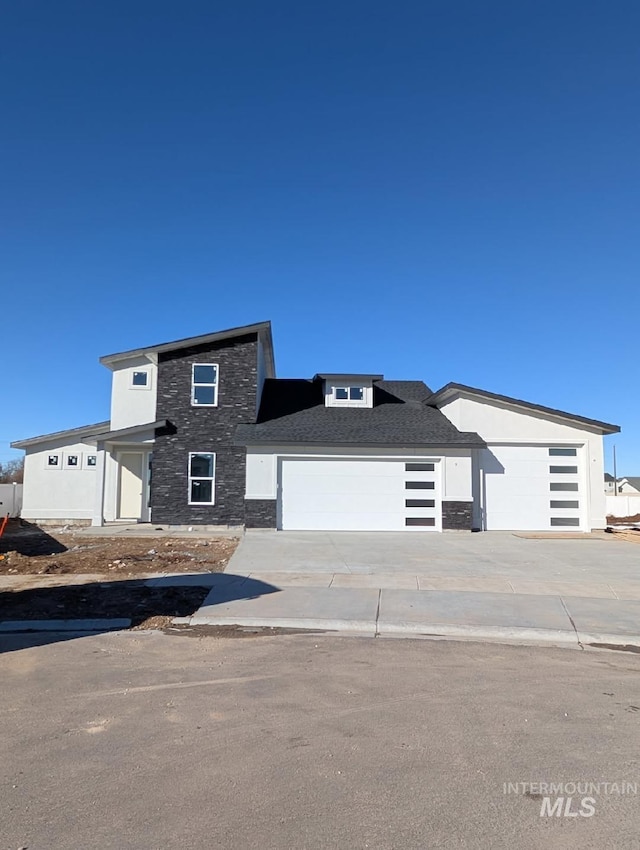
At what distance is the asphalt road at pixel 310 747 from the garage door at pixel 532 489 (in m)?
12.6

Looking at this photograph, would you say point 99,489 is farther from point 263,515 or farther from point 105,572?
point 105,572

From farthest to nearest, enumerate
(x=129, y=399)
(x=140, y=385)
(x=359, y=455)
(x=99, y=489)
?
1. (x=140, y=385)
2. (x=129, y=399)
3. (x=99, y=489)
4. (x=359, y=455)

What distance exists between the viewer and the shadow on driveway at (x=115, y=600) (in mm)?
7707

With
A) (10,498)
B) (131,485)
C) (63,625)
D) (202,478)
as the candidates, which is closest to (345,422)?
(202,478)

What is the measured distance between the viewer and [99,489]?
19.9 meters

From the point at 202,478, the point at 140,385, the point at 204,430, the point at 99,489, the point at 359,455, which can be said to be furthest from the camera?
the point at 140,385

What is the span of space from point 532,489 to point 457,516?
9.23 ft

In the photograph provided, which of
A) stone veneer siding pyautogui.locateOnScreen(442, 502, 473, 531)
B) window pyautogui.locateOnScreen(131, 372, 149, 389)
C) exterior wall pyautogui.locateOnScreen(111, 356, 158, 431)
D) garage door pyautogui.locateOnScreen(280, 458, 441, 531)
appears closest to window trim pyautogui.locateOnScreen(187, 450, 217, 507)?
exterior wall pyautogui.locateOnScreen(111, 356, 158, 431)

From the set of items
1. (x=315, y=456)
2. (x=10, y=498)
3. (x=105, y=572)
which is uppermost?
(x=315, y=456)

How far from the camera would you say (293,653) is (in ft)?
22.1

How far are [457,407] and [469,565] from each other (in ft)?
28.3

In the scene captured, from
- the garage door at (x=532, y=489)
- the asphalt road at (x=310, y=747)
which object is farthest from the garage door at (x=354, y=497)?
the asphalt road at (x=310, y=747)

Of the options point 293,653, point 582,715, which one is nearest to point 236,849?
point 582,715

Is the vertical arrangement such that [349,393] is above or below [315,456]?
above
